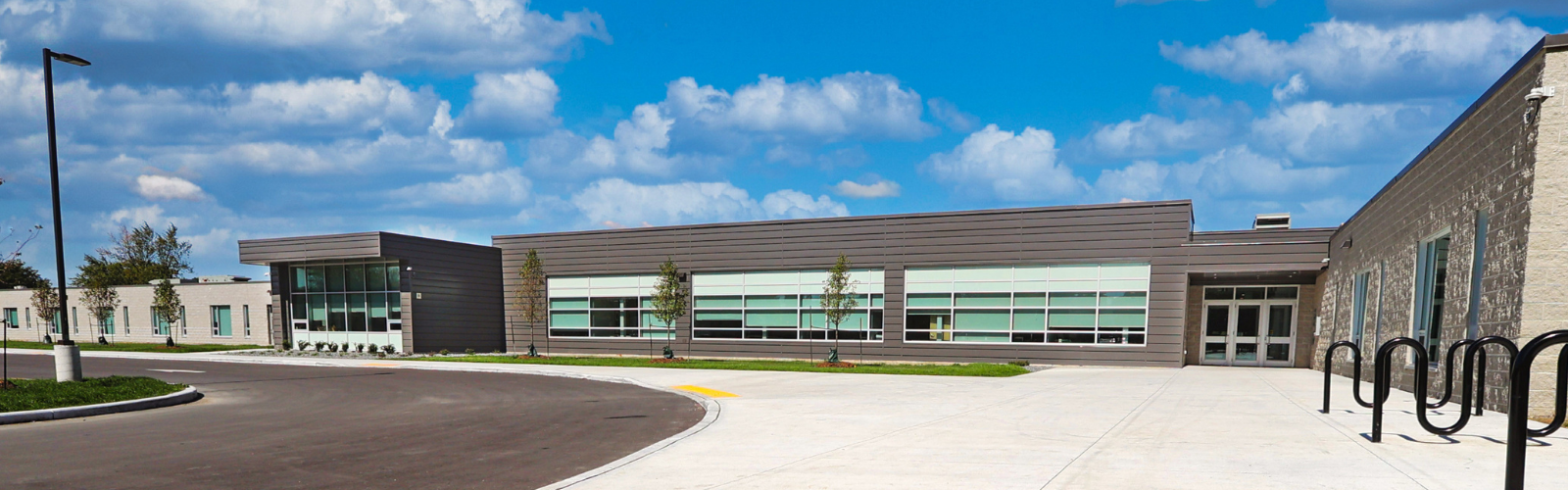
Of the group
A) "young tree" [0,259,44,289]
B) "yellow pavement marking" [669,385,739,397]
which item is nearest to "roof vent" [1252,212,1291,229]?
"yellow pavement marking" [669,385,739,397]

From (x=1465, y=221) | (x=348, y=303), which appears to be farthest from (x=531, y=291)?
(x=1465, y=221)

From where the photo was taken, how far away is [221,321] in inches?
1590

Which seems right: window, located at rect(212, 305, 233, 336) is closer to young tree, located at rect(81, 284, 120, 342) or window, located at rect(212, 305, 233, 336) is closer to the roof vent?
young tree, located at rect(81, 284, 120, 342)

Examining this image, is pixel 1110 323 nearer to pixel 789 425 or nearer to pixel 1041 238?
pixel 1041 238

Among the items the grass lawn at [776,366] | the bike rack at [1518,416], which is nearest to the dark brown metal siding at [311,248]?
the grass lawn at [776,366]

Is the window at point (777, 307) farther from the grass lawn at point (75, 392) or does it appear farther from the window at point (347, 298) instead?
the grass lawn at point (75, 392)

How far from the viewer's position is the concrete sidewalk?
667 centimetres

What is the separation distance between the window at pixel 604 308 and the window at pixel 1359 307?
68.3 feet

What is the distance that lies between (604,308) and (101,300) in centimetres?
2670

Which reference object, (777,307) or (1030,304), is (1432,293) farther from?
(777,307)

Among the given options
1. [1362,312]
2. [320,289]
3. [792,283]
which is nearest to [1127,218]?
[1362,312]

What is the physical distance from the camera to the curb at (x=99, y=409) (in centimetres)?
1177

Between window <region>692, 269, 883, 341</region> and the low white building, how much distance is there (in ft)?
73.1

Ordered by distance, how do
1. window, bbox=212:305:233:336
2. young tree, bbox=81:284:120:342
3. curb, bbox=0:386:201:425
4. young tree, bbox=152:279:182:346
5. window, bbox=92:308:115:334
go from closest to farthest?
1. curb, bbox=0:386:201:425
2. young tree, bbox=152:279:182:346
3. young tree, bbox=81:284:120:342
4. window, bbox=212:305:233:336
5. window, bbox=92:308:115:334
